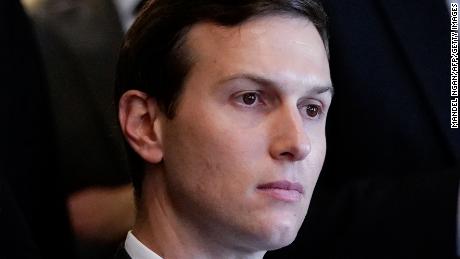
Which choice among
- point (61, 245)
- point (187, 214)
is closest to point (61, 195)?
point (61, 245)

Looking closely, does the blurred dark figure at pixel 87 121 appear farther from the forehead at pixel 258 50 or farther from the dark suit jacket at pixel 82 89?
the forehead at pixel 258 50

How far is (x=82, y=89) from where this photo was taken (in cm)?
142

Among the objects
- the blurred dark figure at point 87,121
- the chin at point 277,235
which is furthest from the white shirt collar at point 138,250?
the blurred dark figure at point 87,121

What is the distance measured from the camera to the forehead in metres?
1.07

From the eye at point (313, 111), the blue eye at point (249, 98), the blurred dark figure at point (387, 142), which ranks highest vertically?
the blue eye at point (249, 98)

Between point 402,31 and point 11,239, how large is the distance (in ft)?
1.88

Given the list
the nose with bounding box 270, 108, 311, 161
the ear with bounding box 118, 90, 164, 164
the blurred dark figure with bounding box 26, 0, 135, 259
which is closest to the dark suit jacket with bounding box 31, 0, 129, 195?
the blurred dark figure with bounding box 26, 0, 135, 259

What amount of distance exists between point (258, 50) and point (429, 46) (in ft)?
1.39

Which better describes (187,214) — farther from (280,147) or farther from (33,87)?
(33,87)

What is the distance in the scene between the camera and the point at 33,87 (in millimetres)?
1336

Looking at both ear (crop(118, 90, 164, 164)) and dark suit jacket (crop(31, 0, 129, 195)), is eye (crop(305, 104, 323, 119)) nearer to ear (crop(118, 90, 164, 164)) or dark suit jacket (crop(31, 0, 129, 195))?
ear (crop(118, 90, 164, 164))

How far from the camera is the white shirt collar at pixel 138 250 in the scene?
110 cm

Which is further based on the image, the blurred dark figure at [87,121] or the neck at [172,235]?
the blurred dark figure at [87,121]

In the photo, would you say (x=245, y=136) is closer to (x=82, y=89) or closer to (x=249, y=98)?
(x=249, y=98)
